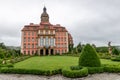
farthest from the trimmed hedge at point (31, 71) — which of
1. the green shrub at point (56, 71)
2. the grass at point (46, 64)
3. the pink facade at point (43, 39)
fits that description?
the pink facade at point (43, 39)

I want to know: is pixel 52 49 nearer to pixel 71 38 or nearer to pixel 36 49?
pixel 36 49

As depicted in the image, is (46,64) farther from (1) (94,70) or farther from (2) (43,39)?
(2) (43,39)

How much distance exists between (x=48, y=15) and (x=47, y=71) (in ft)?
182

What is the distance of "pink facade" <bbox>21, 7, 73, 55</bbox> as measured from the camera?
60.9 m

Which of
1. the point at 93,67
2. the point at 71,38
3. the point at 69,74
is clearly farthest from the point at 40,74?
the point at 71,38

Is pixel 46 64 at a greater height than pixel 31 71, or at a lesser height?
greater

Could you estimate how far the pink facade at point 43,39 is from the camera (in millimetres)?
60875

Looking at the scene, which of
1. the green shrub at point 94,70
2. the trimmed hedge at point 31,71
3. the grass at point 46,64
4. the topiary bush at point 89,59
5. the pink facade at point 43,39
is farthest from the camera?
the pink facade at point 43,39

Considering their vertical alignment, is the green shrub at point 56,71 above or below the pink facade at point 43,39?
below

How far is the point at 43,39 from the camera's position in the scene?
201ft

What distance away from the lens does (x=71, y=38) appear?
75.8 metres

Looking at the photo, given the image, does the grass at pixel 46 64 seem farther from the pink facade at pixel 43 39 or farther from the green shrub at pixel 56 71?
the pink facade at pixel 43 39

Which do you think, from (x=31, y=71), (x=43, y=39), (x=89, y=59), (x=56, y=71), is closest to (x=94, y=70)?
(x=89, y=59)

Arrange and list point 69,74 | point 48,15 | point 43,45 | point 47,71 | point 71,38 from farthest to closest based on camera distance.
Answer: point 71,38 → point 48,15 → point 43,45 → point 47,71 → point 69,74
